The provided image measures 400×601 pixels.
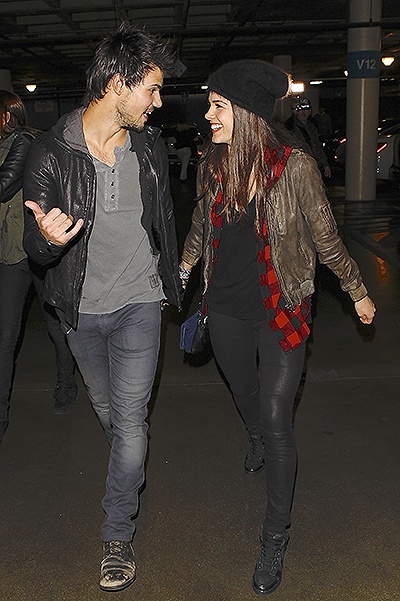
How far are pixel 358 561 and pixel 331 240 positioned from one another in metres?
1.33

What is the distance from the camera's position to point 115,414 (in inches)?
119

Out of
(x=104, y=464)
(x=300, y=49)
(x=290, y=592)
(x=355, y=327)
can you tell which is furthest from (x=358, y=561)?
(x=300, y=49)

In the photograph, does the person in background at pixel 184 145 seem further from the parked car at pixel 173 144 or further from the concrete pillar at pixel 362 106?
the concrete pillar at pixel 362 106

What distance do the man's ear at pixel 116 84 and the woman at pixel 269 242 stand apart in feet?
1.27

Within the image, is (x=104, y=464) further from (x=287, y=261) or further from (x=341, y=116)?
(x=341, y=116)

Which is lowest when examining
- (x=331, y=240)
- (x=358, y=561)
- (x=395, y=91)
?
(x=358, y=561)

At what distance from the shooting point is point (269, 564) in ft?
9.62

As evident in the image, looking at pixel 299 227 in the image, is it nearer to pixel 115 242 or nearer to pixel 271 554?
pixel 115 242

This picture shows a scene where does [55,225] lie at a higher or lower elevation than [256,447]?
higher

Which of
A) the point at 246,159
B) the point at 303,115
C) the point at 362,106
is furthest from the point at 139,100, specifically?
the point at 362,106

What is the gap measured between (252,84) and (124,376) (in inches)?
49.2

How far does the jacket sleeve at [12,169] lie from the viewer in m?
3.78

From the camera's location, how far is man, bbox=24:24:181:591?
276 cm

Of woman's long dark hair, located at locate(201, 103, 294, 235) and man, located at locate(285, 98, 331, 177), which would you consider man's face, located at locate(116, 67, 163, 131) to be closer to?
woman's long dark hair, located at locate(201, 103, 294, 235)
